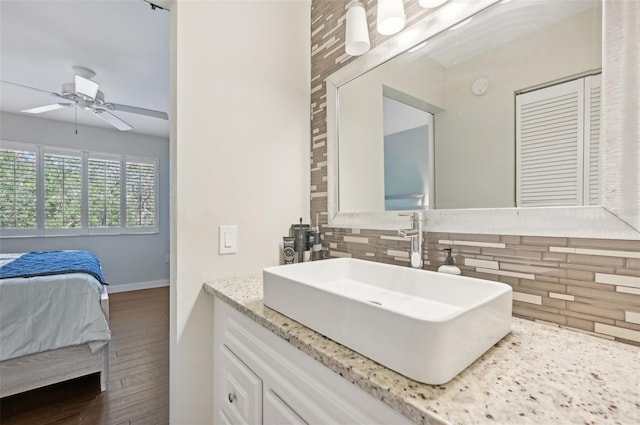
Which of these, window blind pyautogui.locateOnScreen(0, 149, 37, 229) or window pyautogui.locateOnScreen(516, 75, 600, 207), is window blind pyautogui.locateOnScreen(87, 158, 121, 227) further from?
window pyautogui.locateOnScreen(516, 75, 600, 207)

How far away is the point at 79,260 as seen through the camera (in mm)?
2555

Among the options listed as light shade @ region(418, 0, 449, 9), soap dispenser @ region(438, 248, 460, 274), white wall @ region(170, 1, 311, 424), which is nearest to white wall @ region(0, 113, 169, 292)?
white wall @ region(170, 1, 311, 424)

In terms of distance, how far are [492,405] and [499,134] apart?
29.9 inches

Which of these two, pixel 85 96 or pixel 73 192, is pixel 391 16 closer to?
pixel 85 96

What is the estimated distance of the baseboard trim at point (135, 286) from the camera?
13.9 ft

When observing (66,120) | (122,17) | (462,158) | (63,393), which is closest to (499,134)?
(462,158)

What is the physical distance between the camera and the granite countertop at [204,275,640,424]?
41 centimetres

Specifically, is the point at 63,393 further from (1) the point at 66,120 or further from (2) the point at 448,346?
(1) the point at 66,120

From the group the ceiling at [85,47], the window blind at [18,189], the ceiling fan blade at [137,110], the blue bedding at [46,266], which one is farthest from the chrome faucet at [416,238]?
the window blind at [18,189]

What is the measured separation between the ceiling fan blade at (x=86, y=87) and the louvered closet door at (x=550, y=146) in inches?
121

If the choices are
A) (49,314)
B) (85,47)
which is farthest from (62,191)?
(49,314)

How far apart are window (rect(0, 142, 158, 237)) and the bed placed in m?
2.28

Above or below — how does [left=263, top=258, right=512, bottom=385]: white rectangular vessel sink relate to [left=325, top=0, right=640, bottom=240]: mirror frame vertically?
below

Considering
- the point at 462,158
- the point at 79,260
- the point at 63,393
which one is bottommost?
the point at 63,393
